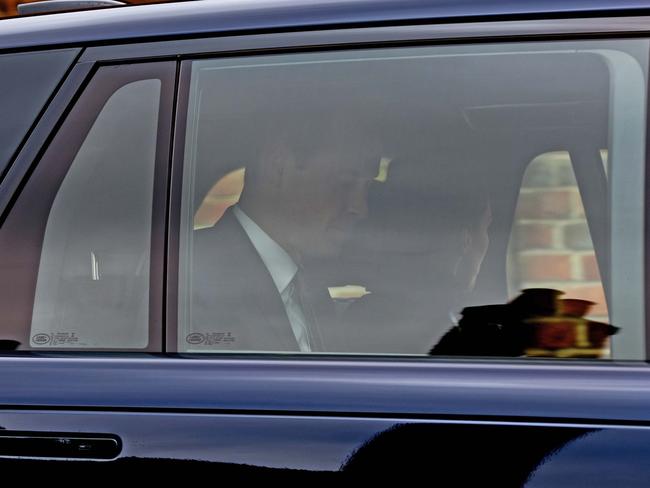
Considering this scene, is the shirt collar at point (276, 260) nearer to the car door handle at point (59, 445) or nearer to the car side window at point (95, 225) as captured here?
the car side window at point (95, 225)

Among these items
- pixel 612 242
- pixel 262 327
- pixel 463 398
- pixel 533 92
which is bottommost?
pixel 463 398

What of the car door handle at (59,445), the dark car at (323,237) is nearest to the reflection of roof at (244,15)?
the dark car at (323,237)

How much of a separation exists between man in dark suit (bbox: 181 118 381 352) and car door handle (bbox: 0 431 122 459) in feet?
0.61

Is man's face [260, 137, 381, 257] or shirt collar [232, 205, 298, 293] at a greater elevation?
man's face [260, 137, 381, 257]

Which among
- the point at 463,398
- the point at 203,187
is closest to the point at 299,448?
the point at 463,398

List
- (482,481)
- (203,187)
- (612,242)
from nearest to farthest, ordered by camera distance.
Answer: (482,481) < (612,242) < (203,187)

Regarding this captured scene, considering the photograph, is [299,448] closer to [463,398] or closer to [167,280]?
[463,398]

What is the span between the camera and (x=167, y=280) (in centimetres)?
154

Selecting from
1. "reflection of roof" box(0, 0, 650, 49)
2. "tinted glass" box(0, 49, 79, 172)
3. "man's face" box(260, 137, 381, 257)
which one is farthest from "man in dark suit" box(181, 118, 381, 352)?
"tinted glass" box(0, 49, 79, 172)

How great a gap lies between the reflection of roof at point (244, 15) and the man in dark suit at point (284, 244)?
173 mm

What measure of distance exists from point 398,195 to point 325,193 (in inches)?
4.3

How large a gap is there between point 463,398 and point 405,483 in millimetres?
136

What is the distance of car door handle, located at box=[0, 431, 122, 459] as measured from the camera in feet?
4.72

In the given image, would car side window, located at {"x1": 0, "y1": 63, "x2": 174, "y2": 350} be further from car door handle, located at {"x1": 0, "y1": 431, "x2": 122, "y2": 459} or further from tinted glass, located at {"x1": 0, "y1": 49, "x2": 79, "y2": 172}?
car door handle, located at {"x1": 0, "y1": 431, "x2": 122, "y2": 459}
